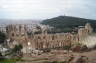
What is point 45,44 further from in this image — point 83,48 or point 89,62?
point 89,62

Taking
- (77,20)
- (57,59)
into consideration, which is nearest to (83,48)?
(57,59)

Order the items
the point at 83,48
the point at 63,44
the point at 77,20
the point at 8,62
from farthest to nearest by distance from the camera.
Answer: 1. the point at 77,20
2. the point at 63,44
3. the point at 83,48
4. the point at 8,62

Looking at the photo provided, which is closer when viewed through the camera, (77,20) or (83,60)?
(83,60)

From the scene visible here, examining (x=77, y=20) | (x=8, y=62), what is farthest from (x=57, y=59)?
(x=77, y=20)

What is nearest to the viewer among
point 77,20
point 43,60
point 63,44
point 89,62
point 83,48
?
point 89,62

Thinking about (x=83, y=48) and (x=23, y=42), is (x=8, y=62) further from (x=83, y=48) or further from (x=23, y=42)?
(x=23, y=42)

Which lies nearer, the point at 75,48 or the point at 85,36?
the point at 75,48

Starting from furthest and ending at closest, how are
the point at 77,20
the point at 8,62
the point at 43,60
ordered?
the point at 77,20 < the point at 8,62 < the point at 43,60

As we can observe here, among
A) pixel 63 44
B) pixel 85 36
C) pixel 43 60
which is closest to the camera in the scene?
pixel 43 60
